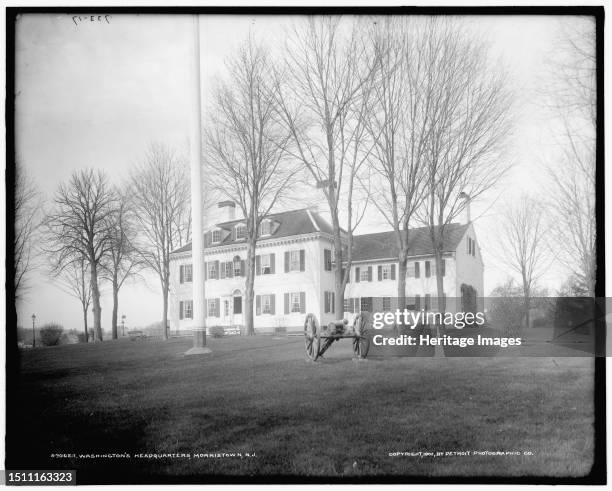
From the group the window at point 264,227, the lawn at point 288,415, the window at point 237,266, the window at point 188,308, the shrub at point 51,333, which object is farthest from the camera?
the window at point 264,227

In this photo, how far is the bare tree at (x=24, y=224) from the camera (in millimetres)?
3723

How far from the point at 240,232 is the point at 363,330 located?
4.58 ft

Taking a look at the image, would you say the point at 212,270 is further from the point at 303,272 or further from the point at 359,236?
the point at 359,236

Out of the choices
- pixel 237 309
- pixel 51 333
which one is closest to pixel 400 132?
pixel 237 309

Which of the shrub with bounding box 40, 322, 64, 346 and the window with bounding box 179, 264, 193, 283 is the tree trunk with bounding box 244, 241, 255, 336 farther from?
the shrub with bounding box 40, 322, 64, 346

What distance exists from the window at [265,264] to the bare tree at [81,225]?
1.42 metres

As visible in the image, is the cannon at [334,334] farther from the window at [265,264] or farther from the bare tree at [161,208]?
the bare tree at [161,208]

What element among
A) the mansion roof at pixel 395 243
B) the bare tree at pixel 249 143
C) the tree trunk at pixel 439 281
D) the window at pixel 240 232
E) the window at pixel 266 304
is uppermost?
the bare tree at pixel 249 143

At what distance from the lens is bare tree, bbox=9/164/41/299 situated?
372 centimetres

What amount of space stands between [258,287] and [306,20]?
245cm

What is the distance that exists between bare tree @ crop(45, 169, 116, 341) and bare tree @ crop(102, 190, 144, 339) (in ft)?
0.25

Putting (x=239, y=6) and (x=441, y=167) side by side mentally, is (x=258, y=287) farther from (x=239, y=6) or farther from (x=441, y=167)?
(x=239, y=6)

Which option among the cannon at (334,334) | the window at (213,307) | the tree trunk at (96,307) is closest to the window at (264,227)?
the window at (213,307)

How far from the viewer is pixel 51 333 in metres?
3.70
